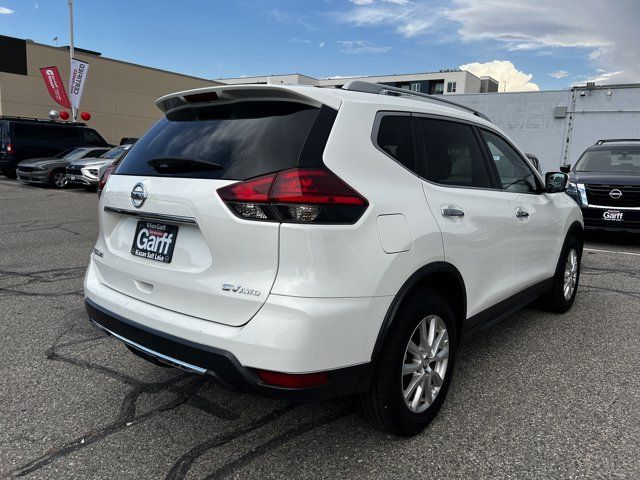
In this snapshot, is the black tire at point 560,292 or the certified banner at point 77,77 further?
the certified banner at point 77,77

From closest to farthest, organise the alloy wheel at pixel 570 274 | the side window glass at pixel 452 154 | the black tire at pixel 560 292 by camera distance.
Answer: the side window glass at pixel 452 154 < the black tire at pixel 560 292 < the alloy wheel at pixel 570 274

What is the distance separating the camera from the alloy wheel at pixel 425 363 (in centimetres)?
264

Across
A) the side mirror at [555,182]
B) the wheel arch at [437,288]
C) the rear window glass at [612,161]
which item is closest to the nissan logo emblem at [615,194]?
the rear window glass at [612,161]

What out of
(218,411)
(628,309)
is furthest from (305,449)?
(628,309)

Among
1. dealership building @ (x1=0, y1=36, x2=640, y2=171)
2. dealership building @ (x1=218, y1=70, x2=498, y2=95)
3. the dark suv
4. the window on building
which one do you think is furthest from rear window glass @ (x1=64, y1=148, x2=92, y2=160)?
the window on building

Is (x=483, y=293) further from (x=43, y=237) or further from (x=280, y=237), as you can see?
(x=43, y=237)

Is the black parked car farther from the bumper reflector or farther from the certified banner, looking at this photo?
the certified banner

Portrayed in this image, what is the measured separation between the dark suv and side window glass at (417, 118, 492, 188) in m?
18.8

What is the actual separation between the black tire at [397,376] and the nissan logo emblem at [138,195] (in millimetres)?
1389

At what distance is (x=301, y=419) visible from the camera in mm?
2908

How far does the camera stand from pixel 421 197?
2.64m

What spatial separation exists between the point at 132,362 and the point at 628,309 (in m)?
4.66

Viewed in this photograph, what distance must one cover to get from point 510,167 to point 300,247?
2.45m

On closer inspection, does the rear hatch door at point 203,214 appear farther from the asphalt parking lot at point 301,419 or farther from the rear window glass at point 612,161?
the rear window glass at point 612,161
